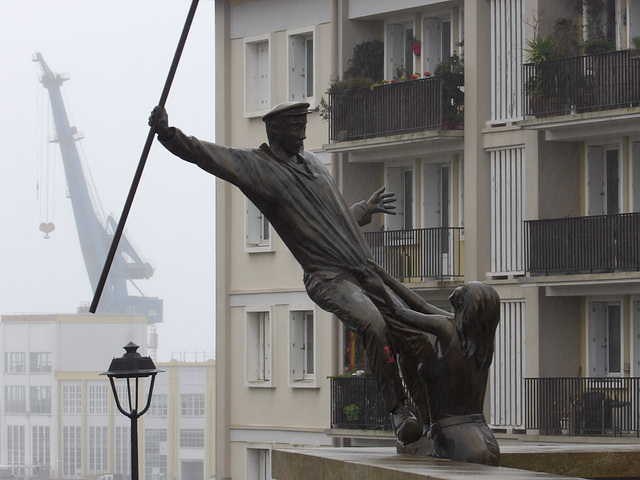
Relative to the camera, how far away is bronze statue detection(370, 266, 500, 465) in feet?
64.5

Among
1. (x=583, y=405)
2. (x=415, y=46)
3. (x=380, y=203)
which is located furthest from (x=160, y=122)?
(x=415, y=46)

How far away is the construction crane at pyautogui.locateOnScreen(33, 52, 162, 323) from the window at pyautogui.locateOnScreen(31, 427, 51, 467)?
9.95m

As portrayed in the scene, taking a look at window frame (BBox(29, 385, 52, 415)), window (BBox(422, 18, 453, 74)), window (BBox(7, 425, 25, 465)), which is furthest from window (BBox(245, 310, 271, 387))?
window frame (BBox(29, 385, 52, 415))

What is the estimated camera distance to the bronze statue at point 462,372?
774 inches

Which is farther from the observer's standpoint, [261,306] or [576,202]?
[261,306]

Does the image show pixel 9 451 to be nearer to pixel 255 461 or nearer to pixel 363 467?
pixel 255 461

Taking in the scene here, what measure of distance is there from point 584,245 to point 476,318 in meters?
29.4

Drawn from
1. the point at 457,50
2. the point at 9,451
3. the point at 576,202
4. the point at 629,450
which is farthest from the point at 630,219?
the point at 9,451

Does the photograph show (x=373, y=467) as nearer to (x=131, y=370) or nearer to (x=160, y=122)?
(x=160, y=122)

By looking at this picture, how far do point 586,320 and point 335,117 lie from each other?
812 cm

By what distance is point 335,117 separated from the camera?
54.5m

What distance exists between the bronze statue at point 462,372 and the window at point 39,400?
4548 inches

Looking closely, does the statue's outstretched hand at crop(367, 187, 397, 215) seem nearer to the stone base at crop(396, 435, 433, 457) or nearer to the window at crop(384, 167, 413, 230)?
the stone base at crop(396, 435, 433, 457)

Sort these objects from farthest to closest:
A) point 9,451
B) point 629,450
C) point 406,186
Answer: point 9,451, point 406,186, point 629,450
